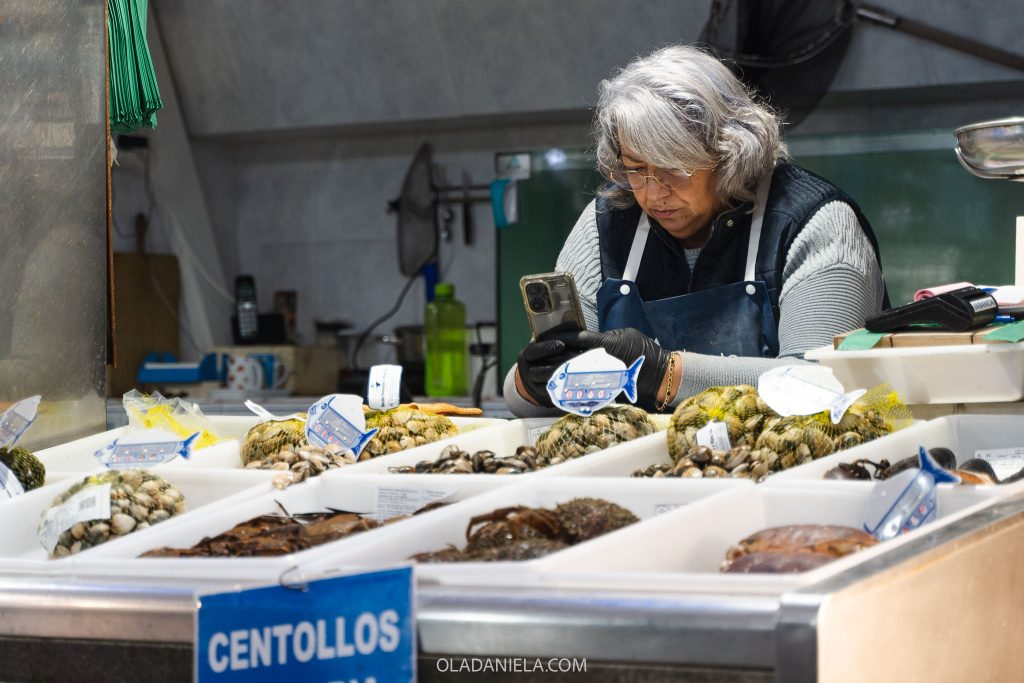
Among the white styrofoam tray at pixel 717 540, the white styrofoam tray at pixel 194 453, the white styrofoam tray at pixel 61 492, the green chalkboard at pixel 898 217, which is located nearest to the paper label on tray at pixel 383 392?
the white styrofoam tray at pixel 194 453

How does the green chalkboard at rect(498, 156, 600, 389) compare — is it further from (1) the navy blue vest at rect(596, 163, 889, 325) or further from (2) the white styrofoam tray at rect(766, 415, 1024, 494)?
(2) the white styrofoam tray at rect(766, 415, 1024, 494)

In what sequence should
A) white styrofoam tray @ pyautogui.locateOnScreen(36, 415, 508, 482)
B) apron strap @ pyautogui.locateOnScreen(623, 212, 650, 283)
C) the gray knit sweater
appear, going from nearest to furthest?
white styrofoam tray @ pyautogui.locateOnScreen(36, 415, 508, 482) → the gray knit sweater → apron strap @ pyautogui.locateOnScreen(623, 212, 650, 283)

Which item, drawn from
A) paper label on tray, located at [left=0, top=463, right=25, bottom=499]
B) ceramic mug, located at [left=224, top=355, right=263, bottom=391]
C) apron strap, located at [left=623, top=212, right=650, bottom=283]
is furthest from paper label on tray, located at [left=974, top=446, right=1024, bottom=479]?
ceramic mug, located at [left=224, top=355, right=263, bottom=391]

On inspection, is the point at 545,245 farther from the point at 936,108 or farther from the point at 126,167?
the point at 126,167

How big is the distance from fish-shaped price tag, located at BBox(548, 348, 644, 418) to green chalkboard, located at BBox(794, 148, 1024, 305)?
293 cm

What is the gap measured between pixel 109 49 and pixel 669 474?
148 cm

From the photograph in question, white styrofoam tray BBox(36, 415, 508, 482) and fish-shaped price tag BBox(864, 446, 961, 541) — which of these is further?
white styrofoam tray BBox(36, 415, 508, 482)

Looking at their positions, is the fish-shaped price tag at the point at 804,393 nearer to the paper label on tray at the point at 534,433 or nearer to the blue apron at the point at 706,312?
the paper label on tray at the point at 534,433

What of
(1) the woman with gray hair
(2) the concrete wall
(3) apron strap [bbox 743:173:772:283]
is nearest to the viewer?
(1) the woman with gray hair

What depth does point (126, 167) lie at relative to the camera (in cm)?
536

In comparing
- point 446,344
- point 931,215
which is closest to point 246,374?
point 446,344

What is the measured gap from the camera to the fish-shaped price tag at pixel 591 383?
160 cm

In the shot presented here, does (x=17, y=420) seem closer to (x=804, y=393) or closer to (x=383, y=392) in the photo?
(x=383, y=392)

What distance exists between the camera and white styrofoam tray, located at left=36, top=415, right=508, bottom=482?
1650mm
